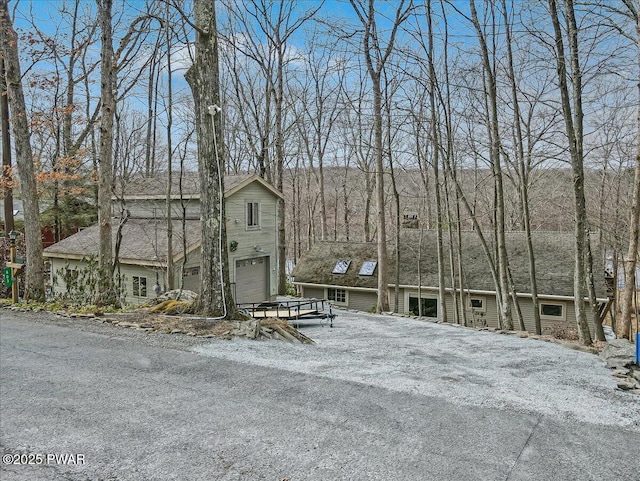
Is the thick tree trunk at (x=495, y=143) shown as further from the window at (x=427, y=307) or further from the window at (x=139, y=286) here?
the window at (x=139, y=286)

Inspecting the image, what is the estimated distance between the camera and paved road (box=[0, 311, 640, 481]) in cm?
317

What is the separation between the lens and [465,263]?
803 inches

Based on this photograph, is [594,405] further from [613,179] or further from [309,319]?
[613,179]

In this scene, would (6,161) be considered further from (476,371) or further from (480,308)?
(480,308)

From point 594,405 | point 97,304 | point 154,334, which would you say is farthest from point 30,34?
point 594,405

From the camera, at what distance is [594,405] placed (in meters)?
A: 4.31

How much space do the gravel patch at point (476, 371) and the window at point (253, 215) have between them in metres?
10.2

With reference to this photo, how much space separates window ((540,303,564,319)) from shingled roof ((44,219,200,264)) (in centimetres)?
1367

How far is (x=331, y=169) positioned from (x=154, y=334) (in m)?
27.2

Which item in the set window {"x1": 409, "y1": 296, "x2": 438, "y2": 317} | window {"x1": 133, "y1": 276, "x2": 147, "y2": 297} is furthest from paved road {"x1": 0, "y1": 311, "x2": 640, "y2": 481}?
window {"x1": 409, "y1": 296, "x2": 438, "y2": 317}

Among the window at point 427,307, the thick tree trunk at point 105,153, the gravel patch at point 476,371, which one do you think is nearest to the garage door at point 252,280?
the window at point 427,307

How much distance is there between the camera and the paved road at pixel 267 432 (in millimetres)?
3170

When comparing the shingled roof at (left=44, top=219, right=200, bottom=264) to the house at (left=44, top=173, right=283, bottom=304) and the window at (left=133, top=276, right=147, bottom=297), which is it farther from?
the window at (left=133, top=276, right=147, bottom=297)

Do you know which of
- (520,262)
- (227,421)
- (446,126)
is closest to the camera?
(227,421)
